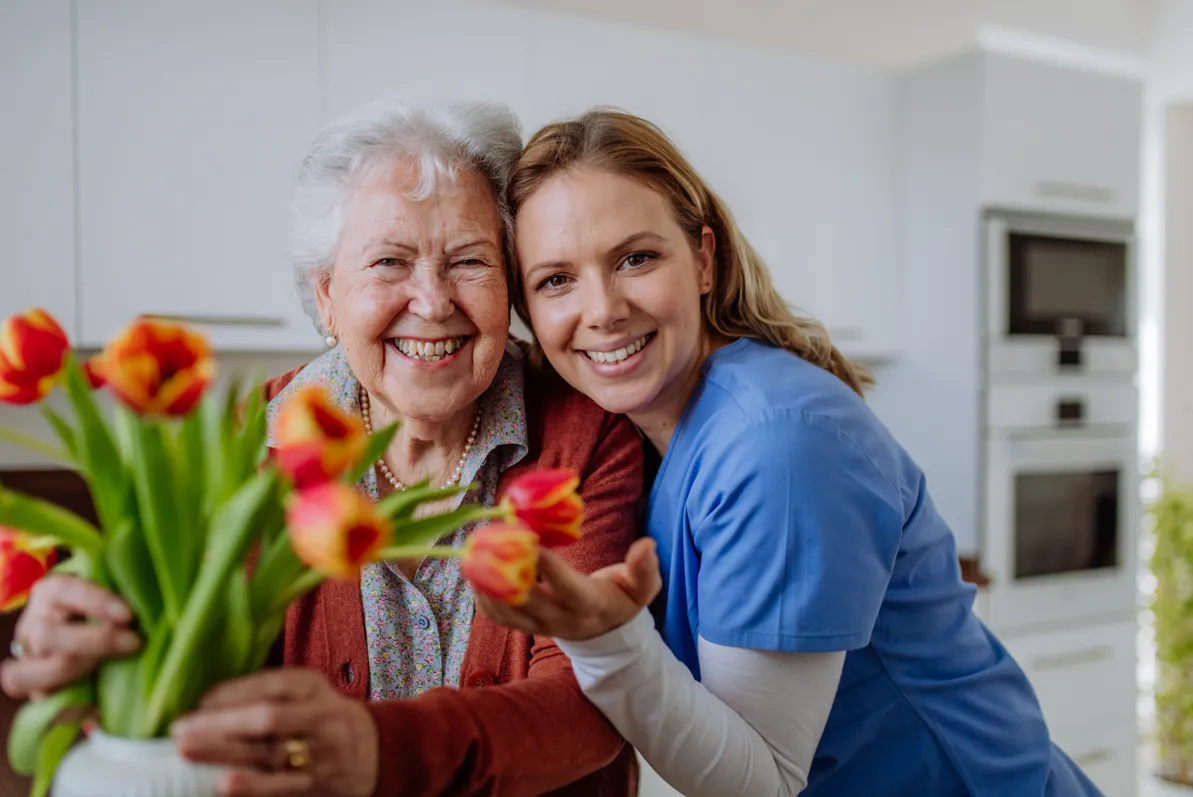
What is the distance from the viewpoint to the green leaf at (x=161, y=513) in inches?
19.8

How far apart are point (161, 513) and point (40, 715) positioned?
0.14 m

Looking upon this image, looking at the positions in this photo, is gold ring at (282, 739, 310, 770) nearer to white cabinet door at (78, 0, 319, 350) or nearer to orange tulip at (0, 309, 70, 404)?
orange tulip at (0, 309, 70, 404)

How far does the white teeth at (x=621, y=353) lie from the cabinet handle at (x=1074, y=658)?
232 cm

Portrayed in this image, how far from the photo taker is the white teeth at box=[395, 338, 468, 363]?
1005 mm

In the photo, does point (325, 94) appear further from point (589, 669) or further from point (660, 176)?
point (589, 669)

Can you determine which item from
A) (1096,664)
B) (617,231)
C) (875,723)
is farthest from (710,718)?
(1096,664)

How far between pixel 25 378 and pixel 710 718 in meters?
0.58

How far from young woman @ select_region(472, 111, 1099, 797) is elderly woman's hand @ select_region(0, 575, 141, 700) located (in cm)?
33

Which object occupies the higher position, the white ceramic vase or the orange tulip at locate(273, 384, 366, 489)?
the orange tulip at locate(273, 384, 366, 489)

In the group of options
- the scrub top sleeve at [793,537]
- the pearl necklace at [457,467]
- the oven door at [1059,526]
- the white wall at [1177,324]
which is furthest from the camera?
the white wall at [1177,324]

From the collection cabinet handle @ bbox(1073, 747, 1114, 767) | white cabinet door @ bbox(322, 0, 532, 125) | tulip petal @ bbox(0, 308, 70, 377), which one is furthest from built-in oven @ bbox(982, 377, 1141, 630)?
tulip petal @ bbox(0, 308, 70, 377)

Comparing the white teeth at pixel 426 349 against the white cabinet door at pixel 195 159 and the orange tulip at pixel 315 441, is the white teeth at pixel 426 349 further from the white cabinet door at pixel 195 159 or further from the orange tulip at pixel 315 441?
the white cabinet door at pixel 195 159

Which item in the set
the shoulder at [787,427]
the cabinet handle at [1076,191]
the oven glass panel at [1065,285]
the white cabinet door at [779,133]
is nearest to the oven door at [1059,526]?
the oven glass panel at [1065,285]

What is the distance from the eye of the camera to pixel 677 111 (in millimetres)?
2643
